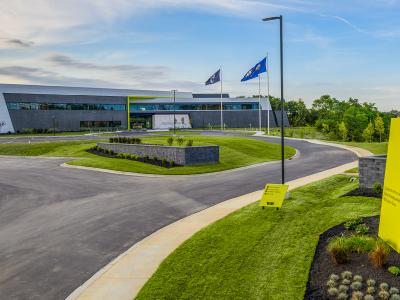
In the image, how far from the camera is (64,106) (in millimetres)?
92312

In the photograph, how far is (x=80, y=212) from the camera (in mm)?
18812

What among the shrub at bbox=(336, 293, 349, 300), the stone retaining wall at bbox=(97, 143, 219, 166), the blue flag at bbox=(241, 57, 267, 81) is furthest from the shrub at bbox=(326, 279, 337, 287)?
the blue flag at bbox=(241, 57, 267, 81)

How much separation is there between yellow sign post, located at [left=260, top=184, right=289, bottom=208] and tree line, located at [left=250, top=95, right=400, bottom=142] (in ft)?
218

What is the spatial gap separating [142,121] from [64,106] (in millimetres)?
18953

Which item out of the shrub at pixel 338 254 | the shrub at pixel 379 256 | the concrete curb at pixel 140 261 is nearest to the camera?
the concrete curb at pixel 140 261

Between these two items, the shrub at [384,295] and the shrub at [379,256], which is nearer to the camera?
Result: the shrub at [384,295]

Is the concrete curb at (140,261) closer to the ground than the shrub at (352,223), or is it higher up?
closer to the ground

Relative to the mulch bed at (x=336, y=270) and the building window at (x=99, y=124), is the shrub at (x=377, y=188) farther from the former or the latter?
the building window at (x=99, y=124)

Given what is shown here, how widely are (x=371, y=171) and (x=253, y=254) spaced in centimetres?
1038

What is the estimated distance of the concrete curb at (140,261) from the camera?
1008 cm

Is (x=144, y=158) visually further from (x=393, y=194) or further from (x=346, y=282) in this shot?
(x=393, y=194)

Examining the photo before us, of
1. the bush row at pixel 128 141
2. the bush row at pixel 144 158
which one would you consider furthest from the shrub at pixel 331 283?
the bush row at pixel 128 141

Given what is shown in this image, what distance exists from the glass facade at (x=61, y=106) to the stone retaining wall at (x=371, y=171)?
81.2 meters

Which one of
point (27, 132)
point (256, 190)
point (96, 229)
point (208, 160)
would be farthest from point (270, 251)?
point (27, 132)
